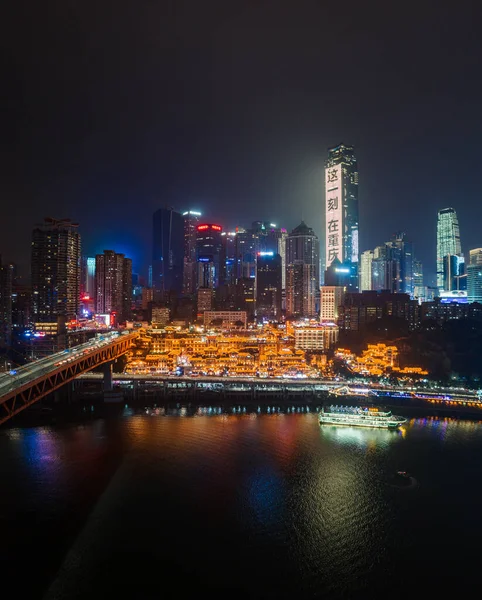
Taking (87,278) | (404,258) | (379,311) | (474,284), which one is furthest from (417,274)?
(87,278)

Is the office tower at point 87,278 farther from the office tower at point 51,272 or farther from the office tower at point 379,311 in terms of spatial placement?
the office tower at point 379,311

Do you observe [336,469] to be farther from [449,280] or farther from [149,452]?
[449,280]

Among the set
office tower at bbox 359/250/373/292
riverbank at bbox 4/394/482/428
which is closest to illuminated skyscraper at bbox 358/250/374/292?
office tower at bbox 359/250/373/292

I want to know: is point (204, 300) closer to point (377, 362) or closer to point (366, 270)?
point (377, 362)

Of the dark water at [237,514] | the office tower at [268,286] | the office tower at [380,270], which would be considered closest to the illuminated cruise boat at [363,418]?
the dark water at [237,514]

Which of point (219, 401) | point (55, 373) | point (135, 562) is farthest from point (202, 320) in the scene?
point (135, 562)
